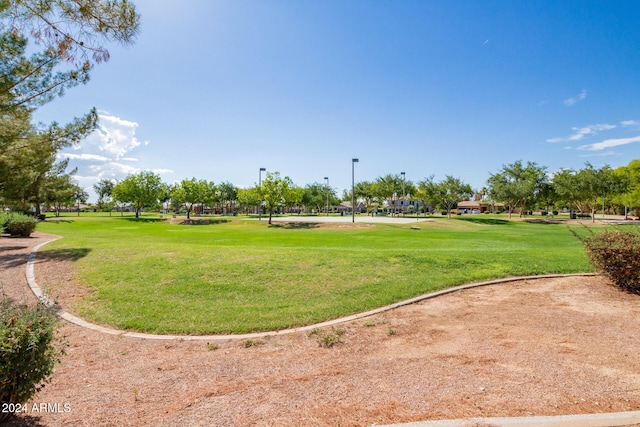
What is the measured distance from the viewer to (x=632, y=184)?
51656mm

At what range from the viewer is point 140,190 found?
6172 cm

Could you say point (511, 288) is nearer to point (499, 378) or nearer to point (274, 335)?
point (499, 378)

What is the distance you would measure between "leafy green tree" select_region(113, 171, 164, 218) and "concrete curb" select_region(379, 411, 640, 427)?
68672 millimetres

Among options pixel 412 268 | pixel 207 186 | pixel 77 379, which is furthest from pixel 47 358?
pixel 207 186

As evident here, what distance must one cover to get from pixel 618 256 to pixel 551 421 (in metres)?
8.22

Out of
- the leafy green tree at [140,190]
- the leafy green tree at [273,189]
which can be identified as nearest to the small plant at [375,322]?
the leafy green tree at [273,189]

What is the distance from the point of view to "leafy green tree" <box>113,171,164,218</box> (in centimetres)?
6138

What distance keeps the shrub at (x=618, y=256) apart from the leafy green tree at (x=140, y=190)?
6760 cm

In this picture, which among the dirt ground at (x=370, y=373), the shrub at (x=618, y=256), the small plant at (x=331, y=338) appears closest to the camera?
the dirt ground at (x=370, y=373)

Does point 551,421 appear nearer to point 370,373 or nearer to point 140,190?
point 370,373

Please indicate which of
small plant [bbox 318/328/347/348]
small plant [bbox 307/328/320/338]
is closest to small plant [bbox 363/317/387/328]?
small plant [bbox 318/328/347/348]

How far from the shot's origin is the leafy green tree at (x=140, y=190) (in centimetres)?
6138

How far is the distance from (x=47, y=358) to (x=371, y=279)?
8.13 metres

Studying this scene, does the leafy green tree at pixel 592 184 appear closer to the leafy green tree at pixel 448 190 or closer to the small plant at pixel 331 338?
the leafy green tree at pixel 448 190
